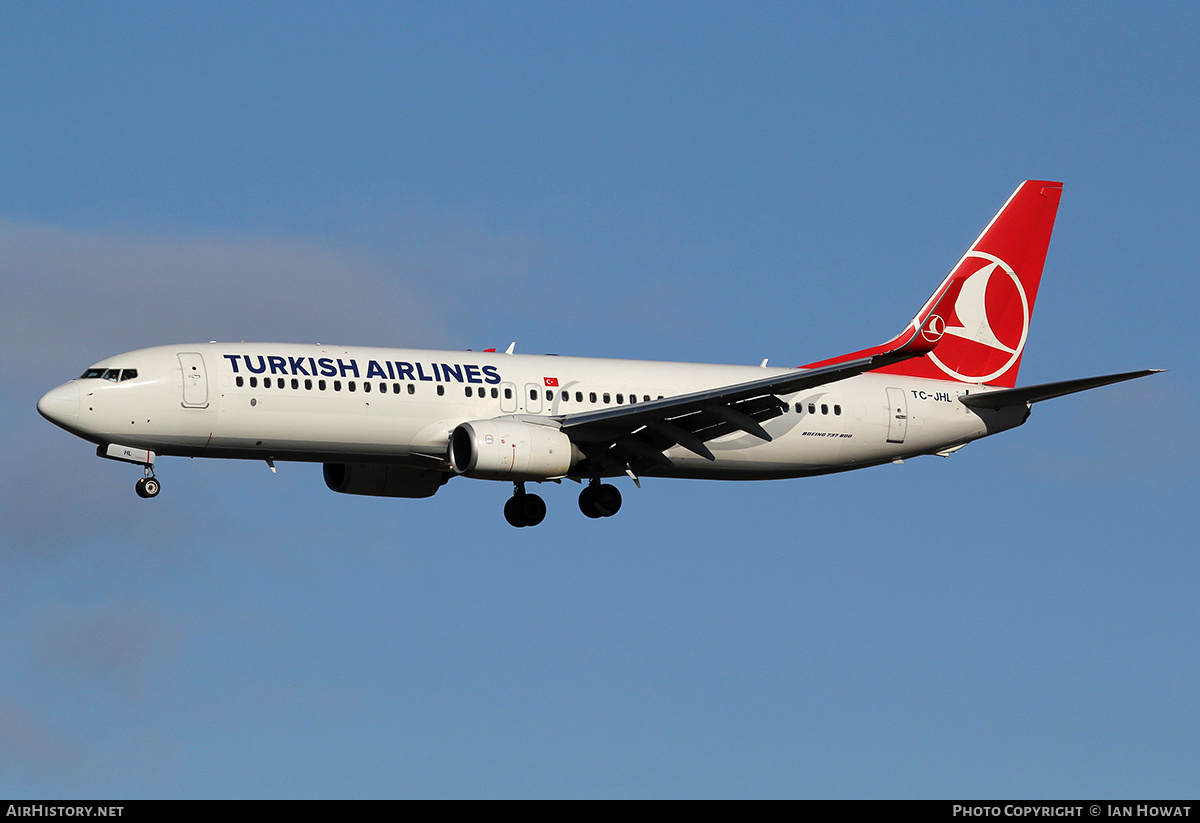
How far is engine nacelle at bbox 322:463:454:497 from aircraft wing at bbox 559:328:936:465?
19.2ft

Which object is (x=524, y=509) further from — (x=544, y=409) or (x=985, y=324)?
(x=985, y=324)

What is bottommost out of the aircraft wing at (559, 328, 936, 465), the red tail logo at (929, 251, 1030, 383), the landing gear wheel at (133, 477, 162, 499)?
the landing gear wheel at (133, 477, 162, 499)

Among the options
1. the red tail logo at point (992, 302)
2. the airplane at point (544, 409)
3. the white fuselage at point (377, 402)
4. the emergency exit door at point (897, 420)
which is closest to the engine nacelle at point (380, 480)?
the airplane at point (544, 409)

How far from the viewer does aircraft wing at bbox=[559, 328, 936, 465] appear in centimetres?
4706

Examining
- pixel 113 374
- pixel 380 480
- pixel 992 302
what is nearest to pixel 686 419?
pixel 380 480

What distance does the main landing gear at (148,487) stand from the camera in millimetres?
46375

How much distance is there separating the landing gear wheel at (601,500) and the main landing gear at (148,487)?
1225cm

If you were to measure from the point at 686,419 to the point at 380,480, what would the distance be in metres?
9.58

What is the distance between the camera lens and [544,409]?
164 feet

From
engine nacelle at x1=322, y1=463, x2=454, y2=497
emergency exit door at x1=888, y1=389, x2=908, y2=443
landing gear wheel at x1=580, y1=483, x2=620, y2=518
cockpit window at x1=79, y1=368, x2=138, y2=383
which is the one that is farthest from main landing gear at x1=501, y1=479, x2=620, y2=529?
cockpit window at x1=79, y1=368, x2=138, y2=383

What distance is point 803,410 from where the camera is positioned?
53562 millimetres

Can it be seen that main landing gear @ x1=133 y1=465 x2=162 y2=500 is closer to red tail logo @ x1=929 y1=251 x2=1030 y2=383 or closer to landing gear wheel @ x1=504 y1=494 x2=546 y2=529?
landing gear wheel @ x1=504 y1=494 x2=546 y2=529
